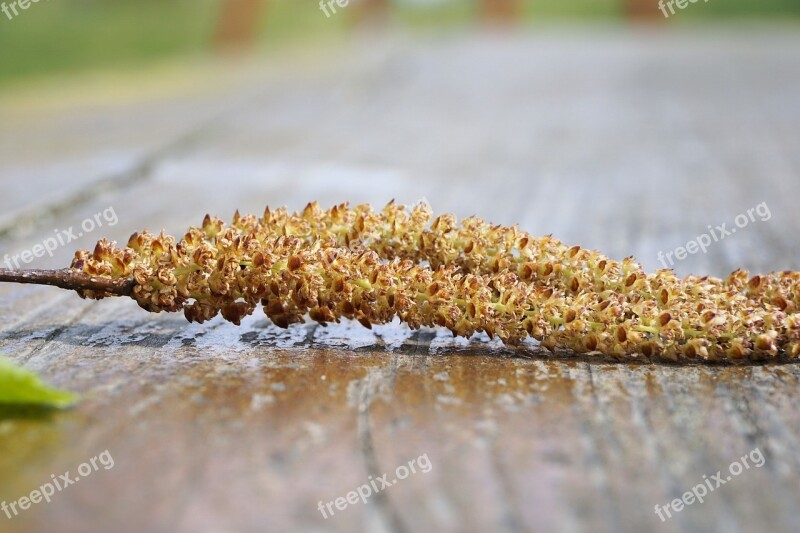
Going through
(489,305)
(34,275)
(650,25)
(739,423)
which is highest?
(34,275)

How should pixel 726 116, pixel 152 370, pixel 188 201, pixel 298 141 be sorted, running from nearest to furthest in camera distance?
pixel 152 370
pixel 188 201
pixel 298 141
pixel 726 116

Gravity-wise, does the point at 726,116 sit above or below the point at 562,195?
below

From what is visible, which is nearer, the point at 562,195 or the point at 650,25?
the point at 562,195

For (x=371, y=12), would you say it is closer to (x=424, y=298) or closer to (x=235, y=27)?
(x=235, y=27)

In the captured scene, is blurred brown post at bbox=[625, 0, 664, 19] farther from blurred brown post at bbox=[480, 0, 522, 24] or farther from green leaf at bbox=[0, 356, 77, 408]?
green leaf at bbox=[0, 356, 77, 408]

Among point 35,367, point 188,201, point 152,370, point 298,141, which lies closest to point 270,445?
point 152,370

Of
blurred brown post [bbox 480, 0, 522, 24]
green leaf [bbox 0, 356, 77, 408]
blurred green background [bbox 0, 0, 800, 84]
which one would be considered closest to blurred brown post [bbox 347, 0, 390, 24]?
blurred green background [bbox 0, 0, 800, 84]

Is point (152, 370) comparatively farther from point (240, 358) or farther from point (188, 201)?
point (188, 201)

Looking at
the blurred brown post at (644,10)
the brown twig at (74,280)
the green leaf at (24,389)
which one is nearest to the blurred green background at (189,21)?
the blurred brown post at (644,10)

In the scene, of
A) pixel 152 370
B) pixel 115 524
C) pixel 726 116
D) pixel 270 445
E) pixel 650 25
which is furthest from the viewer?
pixel 650 25
